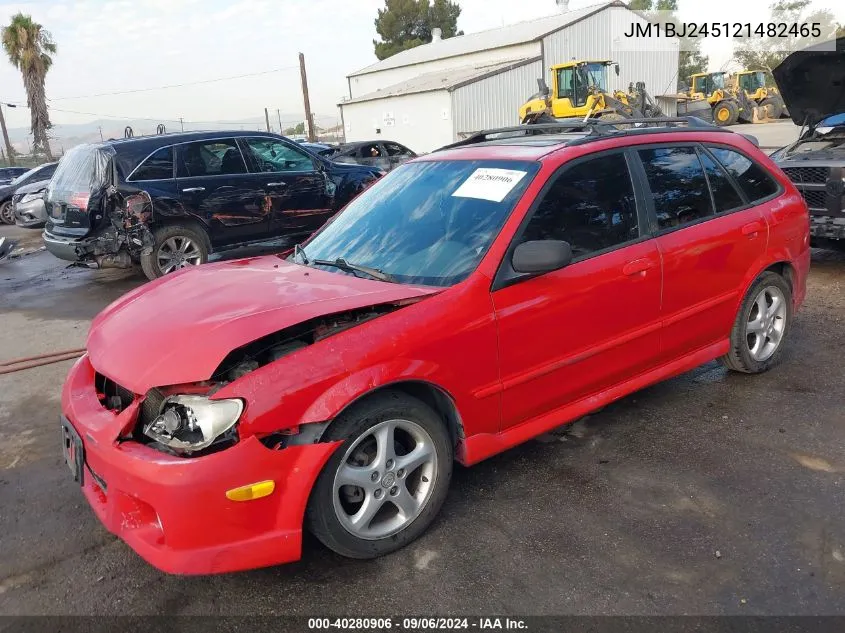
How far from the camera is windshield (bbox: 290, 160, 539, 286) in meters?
3.04

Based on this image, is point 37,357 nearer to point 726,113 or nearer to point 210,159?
point 210,159

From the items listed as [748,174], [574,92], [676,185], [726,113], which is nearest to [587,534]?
[676,185]

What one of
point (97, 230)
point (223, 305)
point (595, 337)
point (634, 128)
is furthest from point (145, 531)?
point (97, 230)

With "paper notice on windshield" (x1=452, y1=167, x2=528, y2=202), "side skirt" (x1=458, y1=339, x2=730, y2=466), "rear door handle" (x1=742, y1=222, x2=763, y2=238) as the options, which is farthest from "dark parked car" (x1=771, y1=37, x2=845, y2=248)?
"paper notice on windshield" (x1=452, y1=167, x2=528, y2=202)

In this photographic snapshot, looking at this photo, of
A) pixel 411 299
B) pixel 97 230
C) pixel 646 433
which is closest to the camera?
pixel 411 299

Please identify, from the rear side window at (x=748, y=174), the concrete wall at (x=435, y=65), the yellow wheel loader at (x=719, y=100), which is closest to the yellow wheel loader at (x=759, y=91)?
the yellow wheel loader at (x=719, y=100)

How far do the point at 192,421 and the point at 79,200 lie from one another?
640 cm

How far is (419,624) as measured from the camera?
93.4 inches

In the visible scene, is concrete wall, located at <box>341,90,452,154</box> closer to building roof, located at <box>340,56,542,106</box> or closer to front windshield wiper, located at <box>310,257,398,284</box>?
building roof, located at <box>340,56,542,106</box>

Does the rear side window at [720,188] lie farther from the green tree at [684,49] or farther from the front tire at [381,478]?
the green tree at [684,49]

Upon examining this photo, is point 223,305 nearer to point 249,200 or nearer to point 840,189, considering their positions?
point 249,200

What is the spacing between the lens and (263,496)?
2357 mm

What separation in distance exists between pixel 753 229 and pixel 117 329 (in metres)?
3.57

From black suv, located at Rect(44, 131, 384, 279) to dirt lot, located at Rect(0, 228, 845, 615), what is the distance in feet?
12.8
